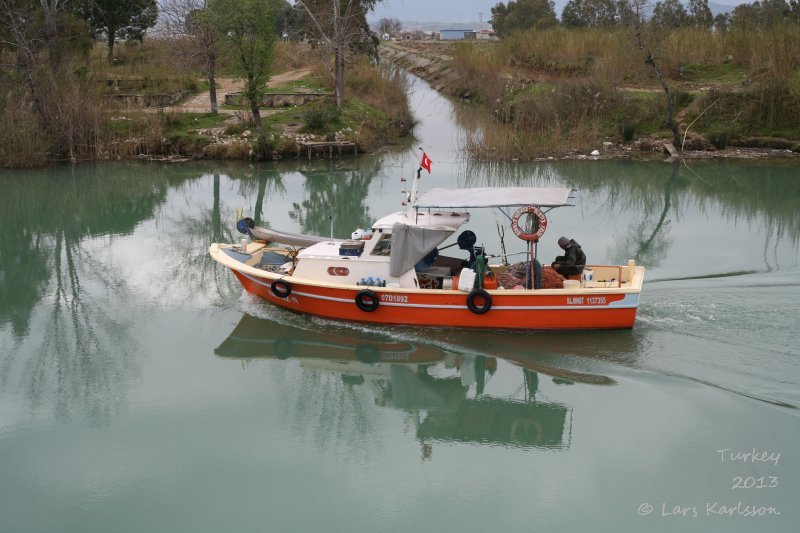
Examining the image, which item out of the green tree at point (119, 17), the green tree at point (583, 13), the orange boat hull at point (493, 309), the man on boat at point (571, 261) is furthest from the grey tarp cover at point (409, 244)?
the green tree at point (583, 13)

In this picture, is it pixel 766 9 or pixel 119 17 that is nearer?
pixel 119 17

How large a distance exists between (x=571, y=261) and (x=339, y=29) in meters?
21.4

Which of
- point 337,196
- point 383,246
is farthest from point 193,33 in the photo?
point 383,246

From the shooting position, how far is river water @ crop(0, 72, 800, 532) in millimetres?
8367

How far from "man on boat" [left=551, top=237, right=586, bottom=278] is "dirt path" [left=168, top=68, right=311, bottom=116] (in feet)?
68.7

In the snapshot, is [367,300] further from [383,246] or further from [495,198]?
[495,198]

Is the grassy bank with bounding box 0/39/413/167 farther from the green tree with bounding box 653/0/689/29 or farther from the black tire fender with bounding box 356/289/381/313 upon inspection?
the black tire fender with bounding box 356/289/381/313

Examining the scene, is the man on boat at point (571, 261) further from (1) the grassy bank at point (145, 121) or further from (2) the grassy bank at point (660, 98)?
(1) the grassy bank at point (145, 121)

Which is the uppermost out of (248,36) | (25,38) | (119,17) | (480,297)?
(119,17)

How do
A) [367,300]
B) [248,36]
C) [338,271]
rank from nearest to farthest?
1. [367,300]
2. [338,271]
3. [248,36]

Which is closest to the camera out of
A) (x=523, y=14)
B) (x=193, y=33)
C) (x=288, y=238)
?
(x=288, y=238)

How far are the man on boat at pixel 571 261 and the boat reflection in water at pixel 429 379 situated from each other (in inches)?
70.2

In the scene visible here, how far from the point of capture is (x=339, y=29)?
31344 mm

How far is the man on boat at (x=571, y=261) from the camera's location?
12.4m
